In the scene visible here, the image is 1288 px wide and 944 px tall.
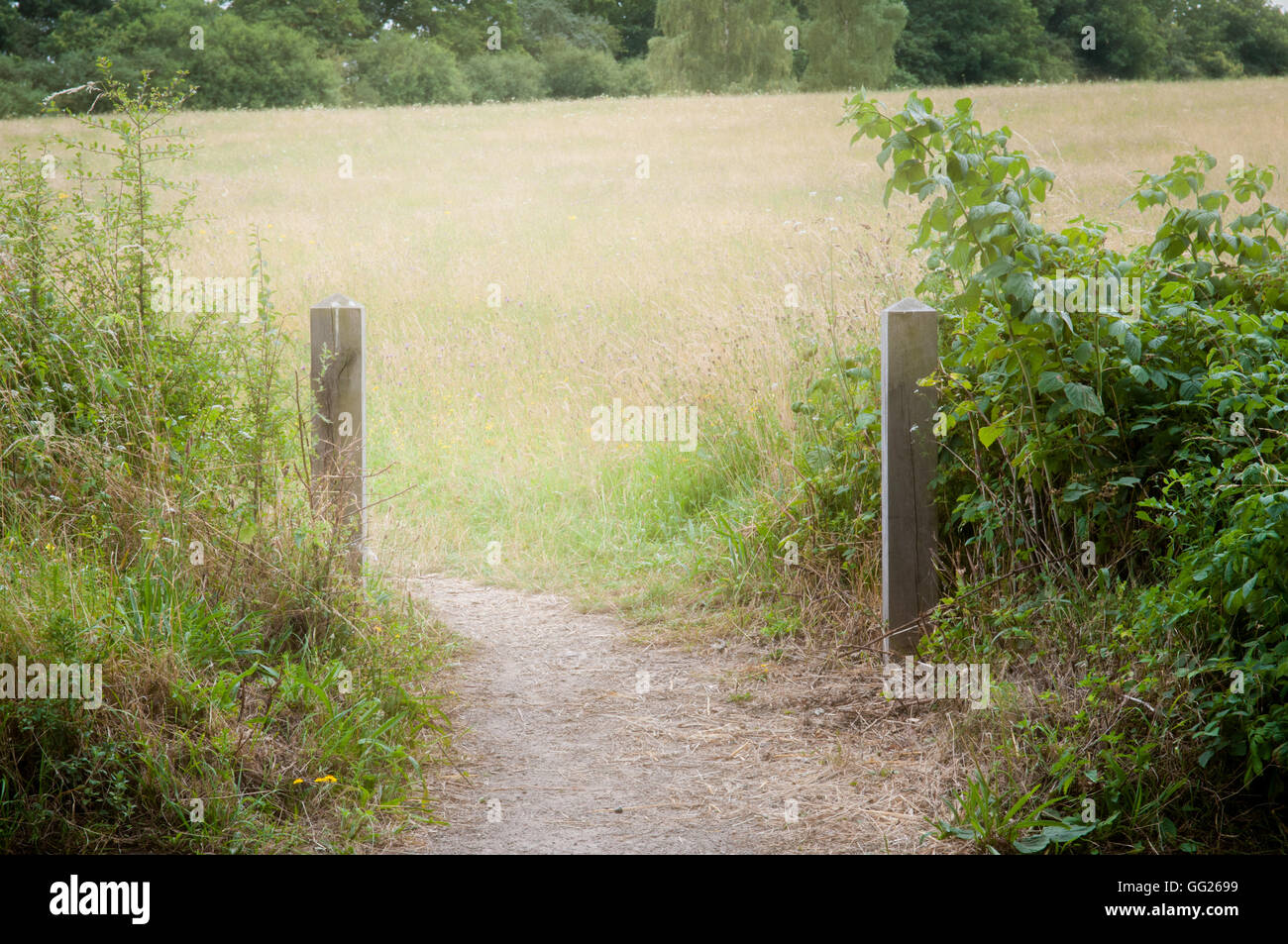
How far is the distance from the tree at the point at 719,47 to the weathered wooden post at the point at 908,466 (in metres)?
16.0

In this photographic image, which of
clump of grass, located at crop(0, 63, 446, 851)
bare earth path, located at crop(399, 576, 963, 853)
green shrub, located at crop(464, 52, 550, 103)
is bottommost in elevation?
bare earth path, located at crop(399, 576, 963, 853)

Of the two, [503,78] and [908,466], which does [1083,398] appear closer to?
[908,466]

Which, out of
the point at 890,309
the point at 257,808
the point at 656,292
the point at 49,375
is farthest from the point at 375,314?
the point at 257,808

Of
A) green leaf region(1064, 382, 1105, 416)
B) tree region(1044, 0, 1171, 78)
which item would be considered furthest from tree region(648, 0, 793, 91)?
green leaf region(1064, 382, 1105, 416)

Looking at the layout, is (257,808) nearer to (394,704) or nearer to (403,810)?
(403,810)

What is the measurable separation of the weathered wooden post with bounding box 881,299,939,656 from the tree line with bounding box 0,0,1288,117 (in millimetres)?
8898

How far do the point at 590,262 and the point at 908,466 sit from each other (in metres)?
7.96

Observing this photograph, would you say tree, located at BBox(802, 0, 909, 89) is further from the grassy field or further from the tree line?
the grassy field

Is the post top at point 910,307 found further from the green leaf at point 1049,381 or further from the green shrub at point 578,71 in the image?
the green shrub at point 578,71

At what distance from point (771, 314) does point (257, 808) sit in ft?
14.7

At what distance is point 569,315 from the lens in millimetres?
9836

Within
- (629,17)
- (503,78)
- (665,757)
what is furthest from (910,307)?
(503,78)

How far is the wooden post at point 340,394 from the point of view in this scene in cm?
427

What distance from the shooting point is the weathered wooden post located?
4.06m
